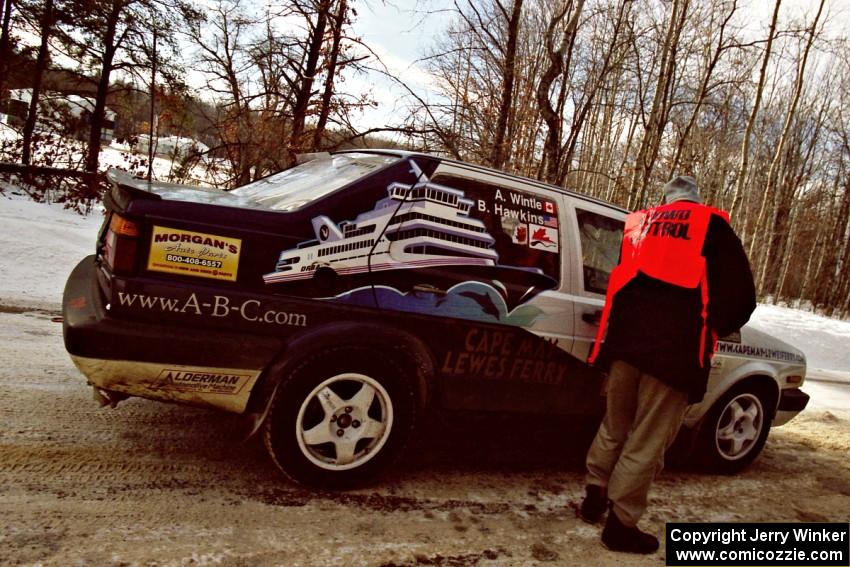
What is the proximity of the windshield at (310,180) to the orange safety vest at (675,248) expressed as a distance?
4.59ft

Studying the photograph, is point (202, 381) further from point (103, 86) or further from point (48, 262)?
point (103, 86)

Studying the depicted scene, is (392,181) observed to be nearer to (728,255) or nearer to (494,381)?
(494,381)

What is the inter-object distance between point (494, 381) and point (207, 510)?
63.2 inches

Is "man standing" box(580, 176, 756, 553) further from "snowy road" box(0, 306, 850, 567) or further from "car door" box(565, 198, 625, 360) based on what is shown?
"car door" box(565, 198, 625, 360)

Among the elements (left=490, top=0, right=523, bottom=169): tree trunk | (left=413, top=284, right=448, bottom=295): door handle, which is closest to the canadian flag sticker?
(left=413, top=284, right=448, bottom=295): door handle

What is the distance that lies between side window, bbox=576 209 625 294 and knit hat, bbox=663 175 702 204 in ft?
2.15

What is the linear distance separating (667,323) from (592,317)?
75cm

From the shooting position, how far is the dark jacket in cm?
280

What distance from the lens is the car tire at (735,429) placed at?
4141 mm

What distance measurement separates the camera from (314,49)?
11.2m

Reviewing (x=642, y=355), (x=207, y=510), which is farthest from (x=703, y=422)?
(x=207, y=510)

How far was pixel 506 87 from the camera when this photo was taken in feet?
34.2

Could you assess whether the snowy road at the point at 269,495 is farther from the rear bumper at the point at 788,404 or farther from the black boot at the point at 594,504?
the rear bumper at the point at 788,404

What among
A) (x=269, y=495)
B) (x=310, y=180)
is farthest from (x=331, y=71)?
(x=269, y=495)
